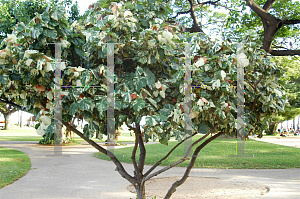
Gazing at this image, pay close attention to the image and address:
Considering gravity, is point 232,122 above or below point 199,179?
above

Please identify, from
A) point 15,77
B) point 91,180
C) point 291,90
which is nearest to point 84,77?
point 15,77

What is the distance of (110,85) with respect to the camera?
2.66m

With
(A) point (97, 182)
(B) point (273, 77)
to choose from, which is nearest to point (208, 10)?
(A) point (97, 182)

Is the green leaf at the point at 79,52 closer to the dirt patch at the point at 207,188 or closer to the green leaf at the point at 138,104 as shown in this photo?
the green leaf at the point at 138,104

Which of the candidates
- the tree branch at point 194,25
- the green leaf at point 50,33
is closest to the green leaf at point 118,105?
the green leaf at point 50,33

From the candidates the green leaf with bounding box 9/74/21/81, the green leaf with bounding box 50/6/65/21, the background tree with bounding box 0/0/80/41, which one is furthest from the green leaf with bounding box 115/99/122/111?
the background tree with bounding box 0/0/80/41

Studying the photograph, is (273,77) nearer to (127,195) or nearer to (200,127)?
(200,127)

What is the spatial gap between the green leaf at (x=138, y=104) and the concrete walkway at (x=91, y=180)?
10.5 ft

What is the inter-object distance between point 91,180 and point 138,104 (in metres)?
5.79

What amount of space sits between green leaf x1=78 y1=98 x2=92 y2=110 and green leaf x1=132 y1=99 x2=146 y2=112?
398 millimetres

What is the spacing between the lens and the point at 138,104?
8.11 ft

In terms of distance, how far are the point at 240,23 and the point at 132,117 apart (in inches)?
383

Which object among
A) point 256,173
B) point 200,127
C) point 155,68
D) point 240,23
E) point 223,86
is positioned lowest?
point 256,173

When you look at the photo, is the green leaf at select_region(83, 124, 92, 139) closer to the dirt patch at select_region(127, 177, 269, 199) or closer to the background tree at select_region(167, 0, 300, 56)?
the dirt patch at select_region(127, 177, 269, 199)
